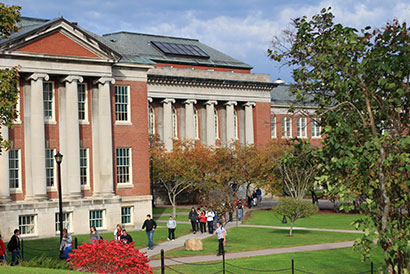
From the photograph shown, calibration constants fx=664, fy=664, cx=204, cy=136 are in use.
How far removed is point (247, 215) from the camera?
2282 inches

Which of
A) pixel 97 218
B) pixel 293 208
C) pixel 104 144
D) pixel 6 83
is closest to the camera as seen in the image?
pixel 6 83

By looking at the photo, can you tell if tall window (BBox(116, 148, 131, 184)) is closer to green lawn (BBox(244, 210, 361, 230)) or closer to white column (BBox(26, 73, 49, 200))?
white column (BBox(26, 73, 49, 200))

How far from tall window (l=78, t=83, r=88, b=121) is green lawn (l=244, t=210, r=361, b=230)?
49.1 ft

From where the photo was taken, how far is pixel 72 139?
1716 inches

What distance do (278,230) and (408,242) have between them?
30991mm

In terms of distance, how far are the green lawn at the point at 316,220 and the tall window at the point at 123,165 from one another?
10019 mm

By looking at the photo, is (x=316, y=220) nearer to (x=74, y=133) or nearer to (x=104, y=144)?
(x=104, y=144)

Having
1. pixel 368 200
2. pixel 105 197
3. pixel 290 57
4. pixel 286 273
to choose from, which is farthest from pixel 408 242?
pixel 105 197

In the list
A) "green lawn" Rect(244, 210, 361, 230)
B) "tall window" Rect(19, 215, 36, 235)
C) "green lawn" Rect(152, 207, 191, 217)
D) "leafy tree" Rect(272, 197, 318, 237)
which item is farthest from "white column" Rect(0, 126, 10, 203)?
"green lawn" Rect(152, 207, 191, 217)

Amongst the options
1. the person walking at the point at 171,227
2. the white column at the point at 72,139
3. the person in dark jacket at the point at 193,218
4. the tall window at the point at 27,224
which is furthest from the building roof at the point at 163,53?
the person walking at the point at 171,227

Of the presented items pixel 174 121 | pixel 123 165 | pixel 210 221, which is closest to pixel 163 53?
pixel 174 121

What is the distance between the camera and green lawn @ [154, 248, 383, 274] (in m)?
26.3

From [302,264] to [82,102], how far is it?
899 inches

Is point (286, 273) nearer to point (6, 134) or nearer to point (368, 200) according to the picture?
point (368, 200)
